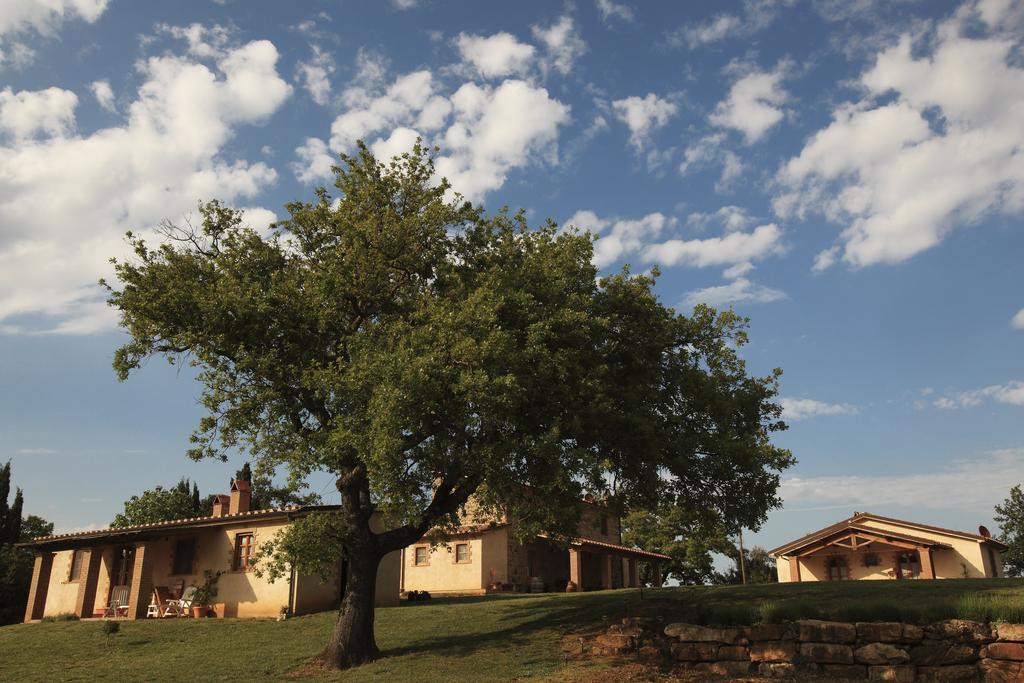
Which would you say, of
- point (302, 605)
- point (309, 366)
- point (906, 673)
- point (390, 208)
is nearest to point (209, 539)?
point (302, 605)

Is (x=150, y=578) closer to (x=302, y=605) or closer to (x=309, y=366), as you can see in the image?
(x=302, y=605)

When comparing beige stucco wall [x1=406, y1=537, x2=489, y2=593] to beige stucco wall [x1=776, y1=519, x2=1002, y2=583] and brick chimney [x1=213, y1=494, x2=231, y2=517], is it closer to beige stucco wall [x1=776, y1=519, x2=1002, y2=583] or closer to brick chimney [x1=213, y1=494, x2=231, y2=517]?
brick chimney [x1=213, y1=494, x2=231, y2=517]

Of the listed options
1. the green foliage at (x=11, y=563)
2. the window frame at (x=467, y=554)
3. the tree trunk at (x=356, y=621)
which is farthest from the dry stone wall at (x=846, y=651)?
the green foliage at (x=11, y=563)

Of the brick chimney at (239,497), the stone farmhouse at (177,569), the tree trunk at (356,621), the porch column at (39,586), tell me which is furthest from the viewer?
the brick chimney at (239,497)

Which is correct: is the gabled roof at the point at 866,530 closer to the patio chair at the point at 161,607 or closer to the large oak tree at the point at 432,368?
the large oak tree at the point at 432,368

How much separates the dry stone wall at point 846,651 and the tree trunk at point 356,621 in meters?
6.53

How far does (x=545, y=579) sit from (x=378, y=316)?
26.8m

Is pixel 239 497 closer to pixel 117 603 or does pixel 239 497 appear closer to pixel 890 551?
pixel 117 603

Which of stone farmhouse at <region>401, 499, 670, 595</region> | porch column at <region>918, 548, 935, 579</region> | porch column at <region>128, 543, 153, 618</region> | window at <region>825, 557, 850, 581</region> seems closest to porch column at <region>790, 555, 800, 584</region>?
window at <region>825, 557, 850, 581</region>

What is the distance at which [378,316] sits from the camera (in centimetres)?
2228

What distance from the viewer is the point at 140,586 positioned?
31203mm

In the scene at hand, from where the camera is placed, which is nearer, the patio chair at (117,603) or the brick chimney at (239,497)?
the patio chair at (117,603)

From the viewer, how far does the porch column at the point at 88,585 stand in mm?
33875

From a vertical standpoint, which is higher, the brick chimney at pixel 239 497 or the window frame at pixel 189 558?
the brick chimney at pixel 239 497
